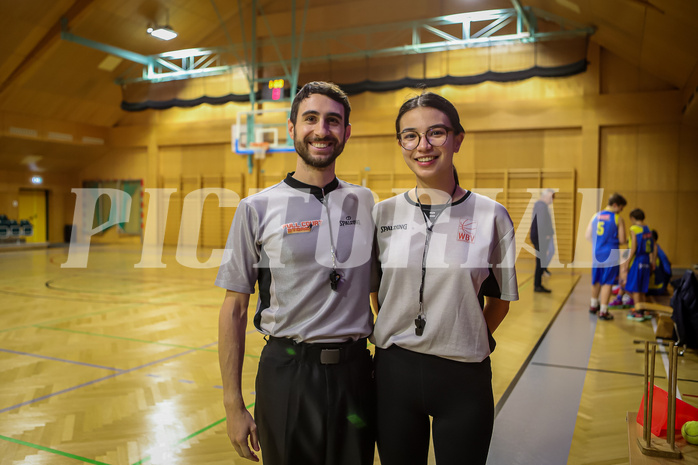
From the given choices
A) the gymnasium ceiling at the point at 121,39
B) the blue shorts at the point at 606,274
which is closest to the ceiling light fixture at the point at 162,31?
the gymnasium ceiling at the point at 121,39

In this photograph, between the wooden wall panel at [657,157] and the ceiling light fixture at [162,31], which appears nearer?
the wooden wall panel at [657,157]

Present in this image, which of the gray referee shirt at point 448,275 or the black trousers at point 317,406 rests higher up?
the gray referee shirt at point 448,275

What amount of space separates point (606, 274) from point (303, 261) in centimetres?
708

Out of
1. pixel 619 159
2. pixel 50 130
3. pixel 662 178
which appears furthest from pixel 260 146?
pixel 662 178

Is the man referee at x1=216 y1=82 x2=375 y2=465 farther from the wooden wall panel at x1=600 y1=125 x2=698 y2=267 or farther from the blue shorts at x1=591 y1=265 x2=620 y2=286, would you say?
the wooden wall panel at x1=600 y1=125 x2=698 y2=267

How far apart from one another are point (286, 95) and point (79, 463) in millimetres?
14238

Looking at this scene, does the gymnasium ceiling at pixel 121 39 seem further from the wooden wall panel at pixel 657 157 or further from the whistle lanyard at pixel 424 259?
the whistle lanyard at pixel 424 259

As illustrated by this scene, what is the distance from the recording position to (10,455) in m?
3.30

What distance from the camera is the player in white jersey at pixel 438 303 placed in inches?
69.7

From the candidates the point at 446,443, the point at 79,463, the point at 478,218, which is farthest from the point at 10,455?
the point at 478,218

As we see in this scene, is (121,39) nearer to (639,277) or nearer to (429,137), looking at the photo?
(639,277)

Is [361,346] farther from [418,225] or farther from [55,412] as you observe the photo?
[55,412]

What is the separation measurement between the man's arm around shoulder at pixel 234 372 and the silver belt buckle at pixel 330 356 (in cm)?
30

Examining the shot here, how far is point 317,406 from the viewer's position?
183cm
